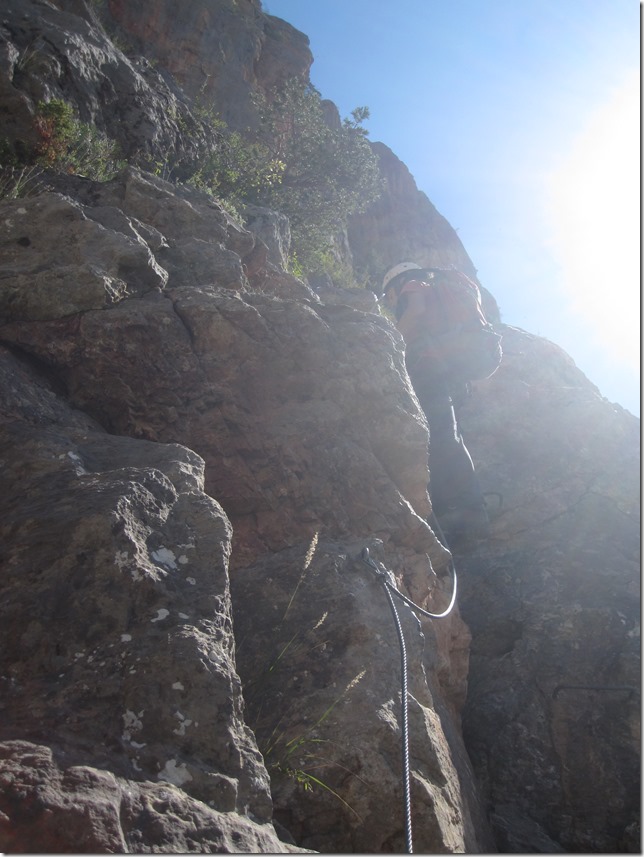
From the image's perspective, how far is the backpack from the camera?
8.12 meters

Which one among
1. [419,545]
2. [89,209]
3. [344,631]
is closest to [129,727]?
[344,631]

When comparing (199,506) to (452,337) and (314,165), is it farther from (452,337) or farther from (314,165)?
(314,165)

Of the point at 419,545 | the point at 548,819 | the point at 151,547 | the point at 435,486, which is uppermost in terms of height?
the point at 435,486

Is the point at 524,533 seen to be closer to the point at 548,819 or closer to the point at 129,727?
the point at 548,819

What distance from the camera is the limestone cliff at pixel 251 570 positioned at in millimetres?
2400

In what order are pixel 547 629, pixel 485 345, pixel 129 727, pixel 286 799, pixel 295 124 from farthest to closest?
pixel 295 124 < pixel 485 345 < pixel 547 629 < pixel 286 799 < pixel 129 727

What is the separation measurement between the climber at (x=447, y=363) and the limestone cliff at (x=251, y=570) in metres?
0.50

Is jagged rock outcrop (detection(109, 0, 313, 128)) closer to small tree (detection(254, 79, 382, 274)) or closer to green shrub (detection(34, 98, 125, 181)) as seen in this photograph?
small tree (detection(254, 79, 382, 274))

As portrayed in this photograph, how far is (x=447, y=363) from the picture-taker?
26.9 feet

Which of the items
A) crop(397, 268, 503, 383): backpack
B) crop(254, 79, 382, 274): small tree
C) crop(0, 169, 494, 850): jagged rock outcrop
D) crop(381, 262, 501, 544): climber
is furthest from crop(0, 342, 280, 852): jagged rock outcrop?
crop(254, 79, 382, 274): small tree

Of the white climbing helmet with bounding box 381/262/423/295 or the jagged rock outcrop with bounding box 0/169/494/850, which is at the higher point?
the white climbing helmet with bounding box 381/262/423/295

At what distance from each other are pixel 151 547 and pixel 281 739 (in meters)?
1.01

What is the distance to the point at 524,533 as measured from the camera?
6.98m

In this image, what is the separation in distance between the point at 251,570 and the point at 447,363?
4.88m
